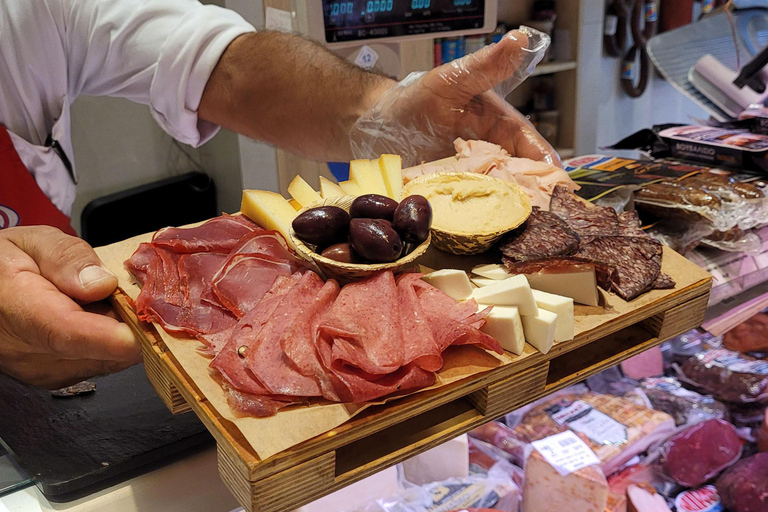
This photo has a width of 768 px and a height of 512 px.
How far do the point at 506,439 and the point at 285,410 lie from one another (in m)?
0.91

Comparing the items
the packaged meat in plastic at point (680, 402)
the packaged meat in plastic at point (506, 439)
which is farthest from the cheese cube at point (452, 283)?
the packaged meat in plastic at point (680, 402)

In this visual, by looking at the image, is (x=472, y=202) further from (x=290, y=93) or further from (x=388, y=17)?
(x=388, y=17)

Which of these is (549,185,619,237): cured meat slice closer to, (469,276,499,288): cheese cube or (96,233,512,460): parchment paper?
(469,276,499,288): cheese cube

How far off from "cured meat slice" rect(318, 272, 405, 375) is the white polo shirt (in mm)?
1107

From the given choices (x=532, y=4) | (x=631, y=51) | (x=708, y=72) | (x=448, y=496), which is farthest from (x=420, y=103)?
(x=631, y=51)

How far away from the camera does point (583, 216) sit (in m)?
1.10

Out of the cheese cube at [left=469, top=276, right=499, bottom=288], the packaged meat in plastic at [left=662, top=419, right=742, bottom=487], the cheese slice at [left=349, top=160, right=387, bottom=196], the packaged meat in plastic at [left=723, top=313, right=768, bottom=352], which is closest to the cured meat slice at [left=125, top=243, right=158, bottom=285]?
the cheese slice at [left=349, top=160, right=387, bottom=196]

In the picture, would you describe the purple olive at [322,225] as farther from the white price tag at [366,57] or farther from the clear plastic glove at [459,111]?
the white price tag at [366,57]

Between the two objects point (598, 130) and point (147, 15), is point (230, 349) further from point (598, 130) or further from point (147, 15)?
point (598, 130)

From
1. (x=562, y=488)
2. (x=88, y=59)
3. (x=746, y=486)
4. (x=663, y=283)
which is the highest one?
(x=88, y=59)

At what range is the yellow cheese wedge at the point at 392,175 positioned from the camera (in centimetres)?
109

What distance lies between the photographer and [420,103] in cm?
150

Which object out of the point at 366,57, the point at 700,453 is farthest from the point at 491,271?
the point at 366,57

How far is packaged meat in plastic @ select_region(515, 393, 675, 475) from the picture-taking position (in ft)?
4.89
